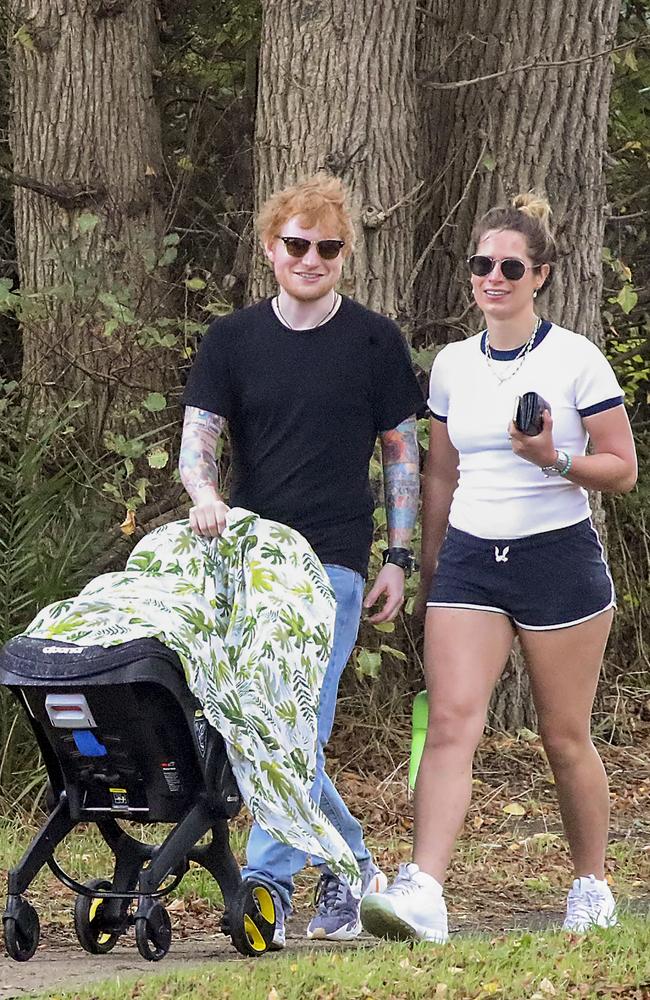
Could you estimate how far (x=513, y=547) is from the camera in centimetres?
496

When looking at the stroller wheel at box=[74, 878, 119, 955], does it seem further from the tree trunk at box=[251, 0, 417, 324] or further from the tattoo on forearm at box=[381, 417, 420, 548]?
the tree trunk at box=[251, 0, 417, 324]

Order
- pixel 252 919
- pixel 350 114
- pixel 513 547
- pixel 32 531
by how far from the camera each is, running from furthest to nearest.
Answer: pixel 350 114, pixel 32 531, pixel 513 547, pixel 252 919

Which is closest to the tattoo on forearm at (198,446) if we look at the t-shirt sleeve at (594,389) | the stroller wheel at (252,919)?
the t-shirt sleeve at (594,389)

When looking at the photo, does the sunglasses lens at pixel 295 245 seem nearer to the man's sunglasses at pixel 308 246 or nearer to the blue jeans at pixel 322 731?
the man's sunglasses at pixel 308 246

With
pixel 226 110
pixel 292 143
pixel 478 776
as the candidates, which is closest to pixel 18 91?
pixel 226 110

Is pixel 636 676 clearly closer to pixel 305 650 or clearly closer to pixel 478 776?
pixel 478 776

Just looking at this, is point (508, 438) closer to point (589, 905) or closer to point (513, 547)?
point (513, 547)

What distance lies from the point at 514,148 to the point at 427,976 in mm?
5081

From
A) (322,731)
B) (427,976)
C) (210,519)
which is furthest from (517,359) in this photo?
(427,976)

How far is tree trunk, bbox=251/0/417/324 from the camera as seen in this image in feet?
25.2

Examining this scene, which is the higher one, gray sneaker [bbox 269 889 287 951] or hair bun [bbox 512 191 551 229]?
hair bun [bbox 512 191 551 229]

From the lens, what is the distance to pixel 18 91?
29.7ft

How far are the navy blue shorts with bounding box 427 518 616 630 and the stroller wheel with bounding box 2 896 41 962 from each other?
1535 millimetres

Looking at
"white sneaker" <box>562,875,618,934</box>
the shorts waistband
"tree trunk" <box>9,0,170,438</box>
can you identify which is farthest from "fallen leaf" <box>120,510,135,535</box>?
"white sneaker" <box>562,875,618,934</box>
